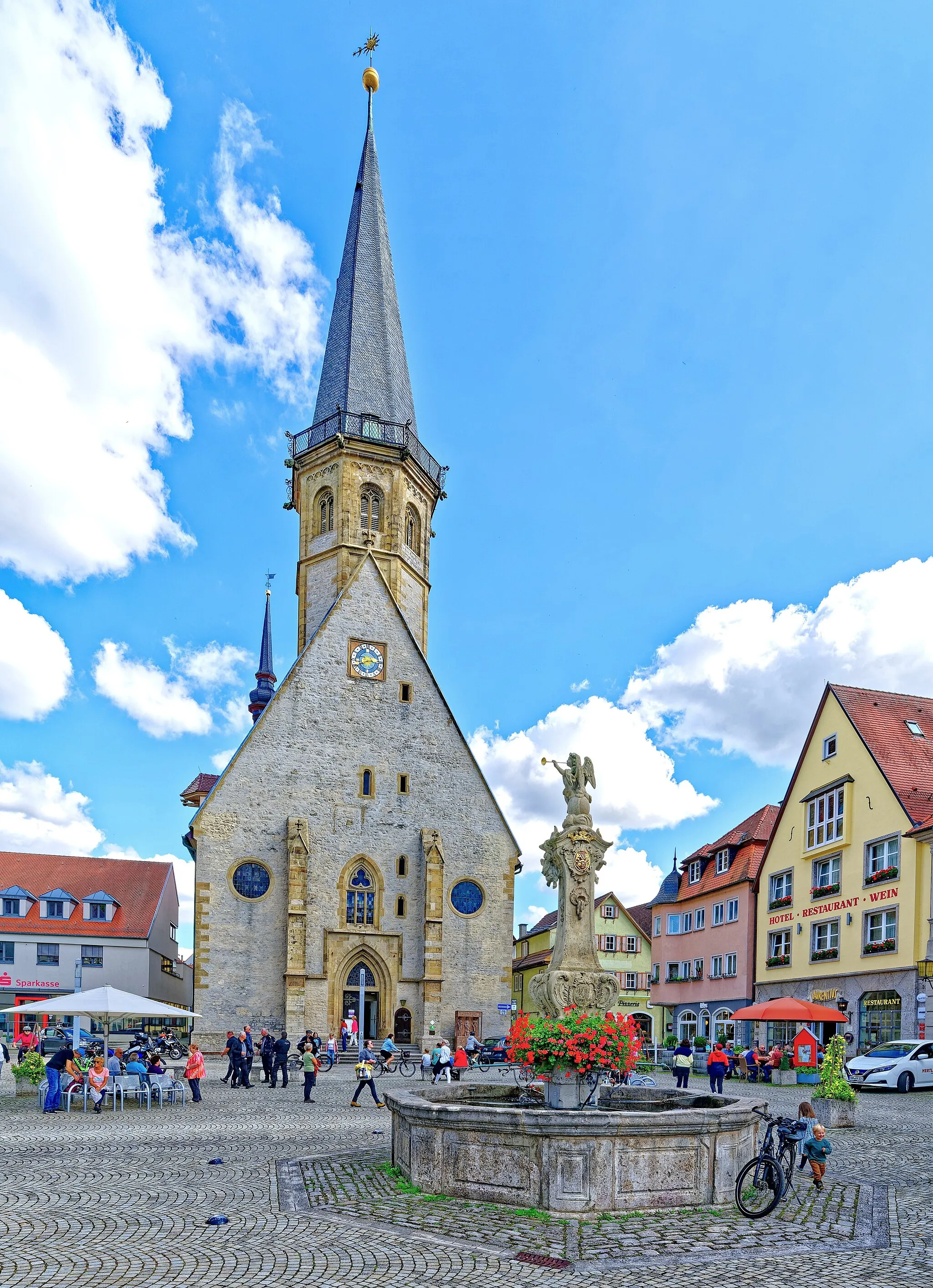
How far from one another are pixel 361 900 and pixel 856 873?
18.4 metres

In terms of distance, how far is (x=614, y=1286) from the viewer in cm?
782

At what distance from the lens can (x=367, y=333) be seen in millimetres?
54438

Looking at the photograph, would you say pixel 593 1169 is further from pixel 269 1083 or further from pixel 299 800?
pixel 299 800

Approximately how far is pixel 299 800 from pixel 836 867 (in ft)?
64.1

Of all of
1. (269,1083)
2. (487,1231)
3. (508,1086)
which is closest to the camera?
(487,1231)

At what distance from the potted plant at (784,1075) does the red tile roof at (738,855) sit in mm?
11707

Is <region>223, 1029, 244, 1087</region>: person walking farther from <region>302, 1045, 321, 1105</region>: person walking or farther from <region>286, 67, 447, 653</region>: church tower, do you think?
<region>286, 67, 447, 653</region>: church tower

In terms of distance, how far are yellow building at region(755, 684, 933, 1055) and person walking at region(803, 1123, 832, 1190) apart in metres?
18.1

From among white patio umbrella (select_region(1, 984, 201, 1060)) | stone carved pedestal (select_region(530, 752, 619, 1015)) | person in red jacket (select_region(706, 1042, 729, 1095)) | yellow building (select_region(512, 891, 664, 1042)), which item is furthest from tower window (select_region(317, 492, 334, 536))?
stone carved pedestal (select_region(530, 752, 619, 1015))

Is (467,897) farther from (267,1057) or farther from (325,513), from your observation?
(325,513)

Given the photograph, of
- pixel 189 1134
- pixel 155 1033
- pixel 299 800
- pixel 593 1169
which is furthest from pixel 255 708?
pixel 593 1169

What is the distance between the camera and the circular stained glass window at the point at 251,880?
3988 cm

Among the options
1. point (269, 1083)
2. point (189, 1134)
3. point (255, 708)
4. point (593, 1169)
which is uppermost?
point (255, 708)

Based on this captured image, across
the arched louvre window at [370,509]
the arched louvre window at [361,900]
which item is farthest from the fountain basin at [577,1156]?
the arched louvre window at [370,509]
